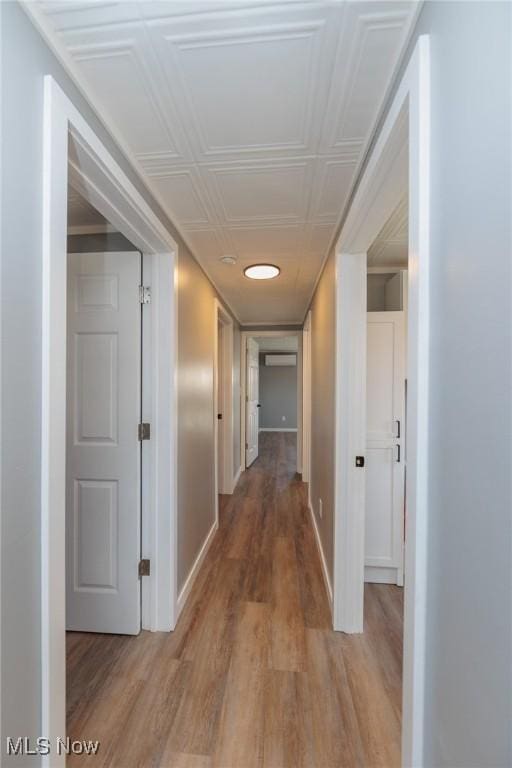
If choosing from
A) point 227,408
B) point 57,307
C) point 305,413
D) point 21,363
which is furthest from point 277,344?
point 21,363

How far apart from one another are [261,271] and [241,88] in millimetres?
1490

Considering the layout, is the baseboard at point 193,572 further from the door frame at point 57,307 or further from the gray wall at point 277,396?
the gray wall at point 277,396

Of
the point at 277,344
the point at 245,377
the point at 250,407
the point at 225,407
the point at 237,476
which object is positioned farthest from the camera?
the point at 277,344

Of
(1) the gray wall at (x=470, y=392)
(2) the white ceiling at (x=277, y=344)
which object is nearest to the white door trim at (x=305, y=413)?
(2) the white ceiling at (x=277, y=344)

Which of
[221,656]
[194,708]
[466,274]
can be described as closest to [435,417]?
[466,274]

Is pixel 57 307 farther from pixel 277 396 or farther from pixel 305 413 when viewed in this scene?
pixel 277 396

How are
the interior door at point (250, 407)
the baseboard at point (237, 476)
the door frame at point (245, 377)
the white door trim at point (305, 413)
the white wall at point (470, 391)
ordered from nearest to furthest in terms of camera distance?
1. the white wall at point (470, 391)
2. the white door trim at point (305, 413)
3. the baseboard at point (237, 476)
4. the door frame at point (245, 377)
5. the interior door at point (250, 407)

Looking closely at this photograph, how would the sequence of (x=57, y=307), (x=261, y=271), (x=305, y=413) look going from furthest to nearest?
(x=305, y=413)
(x=261, y=271)
(x=57, y=307)

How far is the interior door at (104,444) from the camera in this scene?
1728mm

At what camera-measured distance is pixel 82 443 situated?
174 cm

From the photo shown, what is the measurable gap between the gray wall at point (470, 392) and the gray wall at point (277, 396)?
7.91 meters

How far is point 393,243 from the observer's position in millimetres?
2014

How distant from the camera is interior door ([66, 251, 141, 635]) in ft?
5.67

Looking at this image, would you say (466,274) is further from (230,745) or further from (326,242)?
(230,745)
